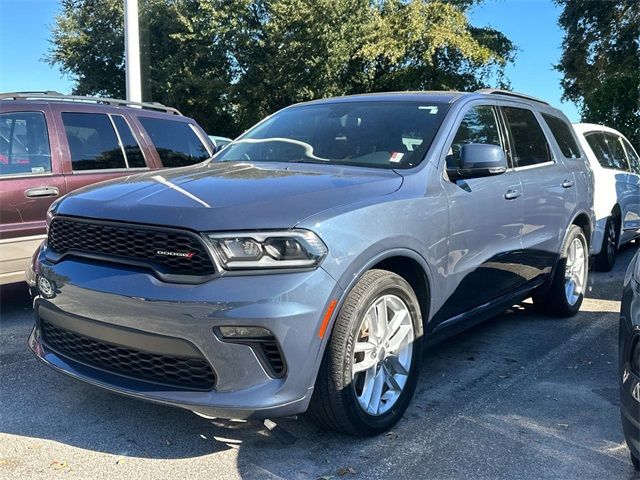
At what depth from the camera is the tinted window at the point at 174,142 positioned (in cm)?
625

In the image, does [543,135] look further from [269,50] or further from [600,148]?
[269,50]

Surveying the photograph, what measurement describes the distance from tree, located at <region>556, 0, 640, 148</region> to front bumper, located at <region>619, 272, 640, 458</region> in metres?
14.5

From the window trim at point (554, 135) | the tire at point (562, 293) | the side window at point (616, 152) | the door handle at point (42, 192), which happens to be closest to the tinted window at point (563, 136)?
→ the window trim at point (554, 135)

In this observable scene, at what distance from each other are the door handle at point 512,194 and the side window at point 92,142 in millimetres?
3689

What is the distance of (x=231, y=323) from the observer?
2.57 metres

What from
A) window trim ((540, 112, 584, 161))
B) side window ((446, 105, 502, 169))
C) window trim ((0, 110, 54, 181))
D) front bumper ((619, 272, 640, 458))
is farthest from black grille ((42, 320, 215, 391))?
window trim ((540, 112, 584, 161))

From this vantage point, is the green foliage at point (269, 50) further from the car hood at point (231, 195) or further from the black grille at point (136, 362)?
the black grille at point (136, 362)

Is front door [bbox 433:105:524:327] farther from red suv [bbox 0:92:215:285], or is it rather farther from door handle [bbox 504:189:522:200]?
red suv [bbox 0:92:215:285]

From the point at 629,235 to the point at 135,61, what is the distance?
8145 millimetres

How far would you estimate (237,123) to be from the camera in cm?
2455

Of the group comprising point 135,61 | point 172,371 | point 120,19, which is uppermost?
point 120,19

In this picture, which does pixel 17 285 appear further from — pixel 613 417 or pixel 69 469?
pixel 613 417

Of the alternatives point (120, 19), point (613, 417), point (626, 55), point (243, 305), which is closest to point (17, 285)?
point (243, 305)

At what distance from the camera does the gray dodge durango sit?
2629mm
